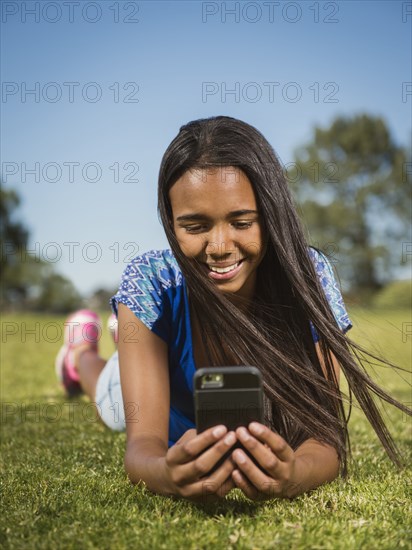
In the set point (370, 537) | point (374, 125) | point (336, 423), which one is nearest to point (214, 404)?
point (370, 537)

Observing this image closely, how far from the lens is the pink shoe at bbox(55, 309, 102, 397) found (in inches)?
239

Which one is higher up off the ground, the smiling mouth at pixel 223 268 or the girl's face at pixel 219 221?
the girl's face at pixel 219 221

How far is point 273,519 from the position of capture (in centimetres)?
243

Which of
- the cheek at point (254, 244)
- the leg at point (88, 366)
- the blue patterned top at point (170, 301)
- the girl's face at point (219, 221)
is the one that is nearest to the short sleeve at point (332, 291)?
the blue patterned top at point (170, 301)

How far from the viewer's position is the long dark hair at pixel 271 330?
9.59ft

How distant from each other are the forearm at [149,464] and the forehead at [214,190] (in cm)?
100

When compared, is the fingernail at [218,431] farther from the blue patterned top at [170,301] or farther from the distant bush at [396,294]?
the distant bush at [396,294]

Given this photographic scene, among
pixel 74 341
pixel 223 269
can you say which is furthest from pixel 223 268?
pixel 74 341

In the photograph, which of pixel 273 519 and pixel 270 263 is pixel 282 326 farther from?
pixel 273 519

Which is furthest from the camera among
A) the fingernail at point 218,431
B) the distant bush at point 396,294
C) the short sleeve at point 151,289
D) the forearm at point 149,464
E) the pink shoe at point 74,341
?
the distant bush at point 396,294

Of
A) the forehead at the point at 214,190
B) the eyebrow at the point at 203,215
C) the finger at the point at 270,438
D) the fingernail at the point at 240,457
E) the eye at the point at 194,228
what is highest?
the forehead at the point at 214,190

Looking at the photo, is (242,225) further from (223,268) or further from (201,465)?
(201,465)

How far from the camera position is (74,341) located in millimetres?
6094

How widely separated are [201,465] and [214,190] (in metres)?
1.12
